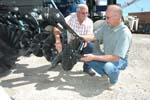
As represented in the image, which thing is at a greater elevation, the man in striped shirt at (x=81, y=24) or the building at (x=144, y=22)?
the man in striped shirt at (x=81, y=24)

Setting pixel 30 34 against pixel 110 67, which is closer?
pixel 110 67

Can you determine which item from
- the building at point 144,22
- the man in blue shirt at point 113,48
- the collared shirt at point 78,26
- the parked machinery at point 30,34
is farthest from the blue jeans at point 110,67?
the building at point 144,22

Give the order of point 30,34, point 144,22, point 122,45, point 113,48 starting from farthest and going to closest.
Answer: point 144,22, point 30,34, point 113,48, point 122,45

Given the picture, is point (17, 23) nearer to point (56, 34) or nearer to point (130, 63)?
point (56, 34)

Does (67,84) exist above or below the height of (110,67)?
below

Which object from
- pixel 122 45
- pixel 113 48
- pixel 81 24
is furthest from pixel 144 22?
pixel 122 45

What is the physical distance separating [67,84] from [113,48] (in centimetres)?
Result: 95

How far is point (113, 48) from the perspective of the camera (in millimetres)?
5672

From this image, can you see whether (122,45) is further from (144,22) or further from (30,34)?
(144,22)

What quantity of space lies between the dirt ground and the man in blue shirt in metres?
0.30

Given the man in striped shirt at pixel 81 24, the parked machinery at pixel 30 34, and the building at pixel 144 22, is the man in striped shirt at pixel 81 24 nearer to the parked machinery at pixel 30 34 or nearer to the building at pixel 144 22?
the parked machinery at pixel 30 34

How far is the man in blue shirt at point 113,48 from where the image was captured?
5531 mm

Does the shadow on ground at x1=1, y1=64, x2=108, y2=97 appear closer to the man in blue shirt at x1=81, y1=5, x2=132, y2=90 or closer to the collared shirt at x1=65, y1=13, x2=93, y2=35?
the man in blue shirt at x1=81, y1=5, x2=132, y2=90

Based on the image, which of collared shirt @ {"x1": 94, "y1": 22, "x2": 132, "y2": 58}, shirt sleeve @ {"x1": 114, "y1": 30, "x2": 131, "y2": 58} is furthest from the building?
shirt sleeve @ {"x1": 114, "y1": 30, "x2": 131, "y2": 58}
